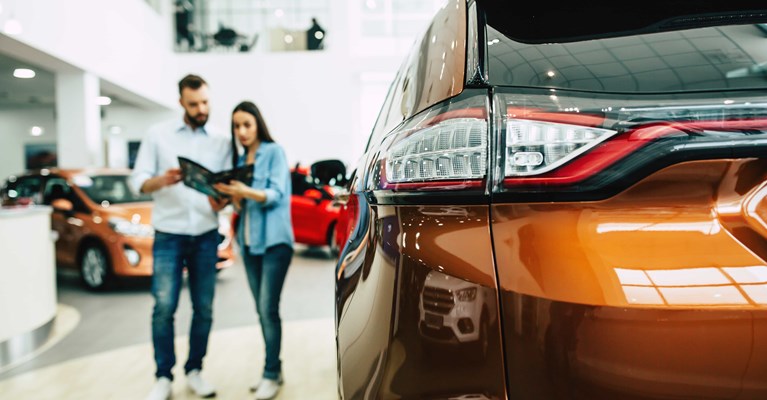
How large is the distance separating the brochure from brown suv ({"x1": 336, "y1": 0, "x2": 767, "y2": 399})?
184cm

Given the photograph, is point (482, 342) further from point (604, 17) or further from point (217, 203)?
point (217, 203)

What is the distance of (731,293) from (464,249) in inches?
14.3

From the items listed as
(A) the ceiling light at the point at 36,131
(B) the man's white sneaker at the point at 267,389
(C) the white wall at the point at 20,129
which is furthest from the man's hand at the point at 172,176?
(A) the ceiling light at the point at 36,131

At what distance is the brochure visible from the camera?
2.61 metres

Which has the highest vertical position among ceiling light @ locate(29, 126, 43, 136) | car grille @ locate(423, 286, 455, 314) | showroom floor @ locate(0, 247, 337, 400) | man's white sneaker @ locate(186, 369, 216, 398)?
ceiling light @ locate(29, 126, 43, 136)

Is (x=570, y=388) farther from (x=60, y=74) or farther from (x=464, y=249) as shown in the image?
(x=60, y=74)

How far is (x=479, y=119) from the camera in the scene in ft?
2.93

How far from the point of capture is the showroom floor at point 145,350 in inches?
123

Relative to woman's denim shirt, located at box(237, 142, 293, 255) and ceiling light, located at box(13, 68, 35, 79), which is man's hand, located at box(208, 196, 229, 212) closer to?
woman's denim shirt, located at box(237, 142, 293, 255)

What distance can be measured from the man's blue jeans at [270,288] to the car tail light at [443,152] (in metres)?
1.93

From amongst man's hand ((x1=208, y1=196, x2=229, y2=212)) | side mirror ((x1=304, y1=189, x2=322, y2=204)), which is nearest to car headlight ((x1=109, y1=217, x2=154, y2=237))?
side mirror ((x1=304, y1=189, x2=322, y2=204))

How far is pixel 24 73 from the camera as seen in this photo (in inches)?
465

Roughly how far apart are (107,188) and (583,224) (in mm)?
6748

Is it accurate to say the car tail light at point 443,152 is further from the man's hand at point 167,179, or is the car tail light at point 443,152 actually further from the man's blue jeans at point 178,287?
the man's blue jeans at point 178,287
